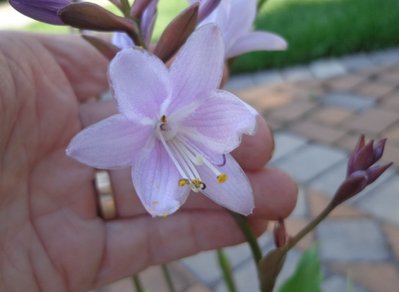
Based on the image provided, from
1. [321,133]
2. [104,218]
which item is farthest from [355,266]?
[104,218]

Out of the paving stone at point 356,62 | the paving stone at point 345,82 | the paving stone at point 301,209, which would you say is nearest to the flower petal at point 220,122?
the paving stone at point 301,209

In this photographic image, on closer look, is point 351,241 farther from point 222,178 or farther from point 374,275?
point 222,178

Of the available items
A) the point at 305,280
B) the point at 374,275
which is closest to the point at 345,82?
the point at 374,275

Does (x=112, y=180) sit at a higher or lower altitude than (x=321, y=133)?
higher

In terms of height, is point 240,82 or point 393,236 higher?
point 393,236

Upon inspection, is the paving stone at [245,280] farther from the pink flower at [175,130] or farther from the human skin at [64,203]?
the pink flower at [175,130]

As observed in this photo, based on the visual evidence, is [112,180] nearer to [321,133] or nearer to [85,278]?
[85,278]
